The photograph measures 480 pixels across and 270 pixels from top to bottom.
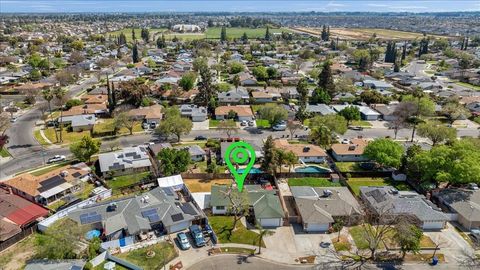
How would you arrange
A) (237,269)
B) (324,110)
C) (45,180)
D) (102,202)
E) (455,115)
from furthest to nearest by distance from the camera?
(324,110) → (455,115) → (45,180) → (102,202) → (237,269)

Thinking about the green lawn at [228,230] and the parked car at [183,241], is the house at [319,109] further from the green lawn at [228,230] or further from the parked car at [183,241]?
the parked car at [183,241]

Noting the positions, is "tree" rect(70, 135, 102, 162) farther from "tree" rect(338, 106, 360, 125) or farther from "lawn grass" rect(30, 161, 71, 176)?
"tree" rect(338, 106, 360, 125)

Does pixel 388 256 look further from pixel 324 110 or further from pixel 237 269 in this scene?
pixel 324 110

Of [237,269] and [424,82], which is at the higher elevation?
[424,82]

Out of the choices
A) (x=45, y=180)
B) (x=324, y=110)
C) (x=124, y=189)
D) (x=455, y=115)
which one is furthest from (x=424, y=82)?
(x=45, y=180)

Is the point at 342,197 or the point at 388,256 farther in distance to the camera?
the point at 342,197

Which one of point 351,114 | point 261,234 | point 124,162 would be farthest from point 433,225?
point 124,162

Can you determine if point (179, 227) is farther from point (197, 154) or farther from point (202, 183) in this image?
point (197, 154)

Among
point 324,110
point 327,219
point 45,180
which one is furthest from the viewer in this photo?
point 324,110
